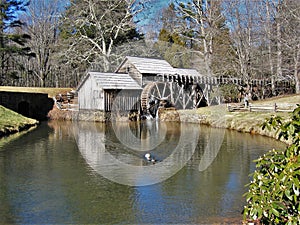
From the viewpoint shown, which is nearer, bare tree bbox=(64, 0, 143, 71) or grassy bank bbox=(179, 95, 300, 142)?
grassy bank bbox=(179, 95, 300, 142)

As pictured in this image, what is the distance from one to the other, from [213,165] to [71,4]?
103ft

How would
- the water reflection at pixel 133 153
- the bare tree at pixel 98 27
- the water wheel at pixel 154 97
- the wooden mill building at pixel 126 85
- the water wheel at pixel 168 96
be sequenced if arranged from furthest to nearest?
the bare tree at pixel 98 27 → the water wheel at pixel 168 96 → the water wheel at pixel 154 97 → the wooden mill building at pixel 126 85 → the water reflection at pixel 133 153

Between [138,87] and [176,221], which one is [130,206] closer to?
[176,221]

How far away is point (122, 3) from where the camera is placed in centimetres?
3641

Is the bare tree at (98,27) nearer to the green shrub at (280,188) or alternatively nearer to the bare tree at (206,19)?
the bare tree at (206,19)

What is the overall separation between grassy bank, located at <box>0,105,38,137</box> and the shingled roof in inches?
349

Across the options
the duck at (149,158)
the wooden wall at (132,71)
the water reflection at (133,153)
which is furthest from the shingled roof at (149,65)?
the duck at (149,158)

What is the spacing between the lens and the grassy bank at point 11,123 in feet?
67.8

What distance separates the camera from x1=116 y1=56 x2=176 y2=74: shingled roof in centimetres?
2962

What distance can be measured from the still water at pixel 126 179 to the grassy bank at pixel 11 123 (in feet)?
9.32

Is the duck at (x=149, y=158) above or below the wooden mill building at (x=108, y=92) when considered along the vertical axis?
below

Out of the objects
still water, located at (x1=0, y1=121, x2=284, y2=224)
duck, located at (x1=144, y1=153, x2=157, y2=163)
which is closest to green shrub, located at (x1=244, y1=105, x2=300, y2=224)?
still water, located at (x1=0, y1=121, x2=284, y2=224)

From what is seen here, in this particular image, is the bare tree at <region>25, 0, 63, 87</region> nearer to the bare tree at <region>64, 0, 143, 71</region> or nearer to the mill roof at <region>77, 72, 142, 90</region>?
the bare tree at <region>64, 0, 143, 71</region>

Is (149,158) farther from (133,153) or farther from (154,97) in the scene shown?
(154,97)
